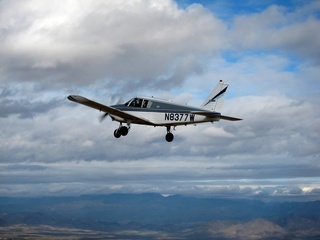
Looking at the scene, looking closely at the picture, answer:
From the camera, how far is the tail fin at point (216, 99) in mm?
45219

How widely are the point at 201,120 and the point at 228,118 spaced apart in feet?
10.2

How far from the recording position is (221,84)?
4609cm

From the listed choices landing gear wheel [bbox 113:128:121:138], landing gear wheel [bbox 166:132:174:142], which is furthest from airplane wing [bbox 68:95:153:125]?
landing gear wheel [bbox 166:132:174:142]

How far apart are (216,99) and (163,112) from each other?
17.3ft

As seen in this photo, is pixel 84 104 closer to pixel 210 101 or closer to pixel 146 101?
pixel 146 101

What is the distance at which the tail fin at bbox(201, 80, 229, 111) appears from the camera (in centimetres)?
4522

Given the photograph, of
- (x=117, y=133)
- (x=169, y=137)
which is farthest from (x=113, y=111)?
(x=169, y=137)

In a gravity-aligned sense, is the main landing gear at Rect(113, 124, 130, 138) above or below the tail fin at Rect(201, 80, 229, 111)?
below

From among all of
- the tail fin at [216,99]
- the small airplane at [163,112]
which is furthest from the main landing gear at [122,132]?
the tail fin at [216,99]

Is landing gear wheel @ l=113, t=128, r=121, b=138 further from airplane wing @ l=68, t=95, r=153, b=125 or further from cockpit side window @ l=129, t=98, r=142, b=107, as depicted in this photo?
cockpit side window @ l=129, t=98, r=142, b=107

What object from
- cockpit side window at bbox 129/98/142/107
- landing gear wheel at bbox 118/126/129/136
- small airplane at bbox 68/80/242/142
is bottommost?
landing gear wheel at bbox 118/126/129/136

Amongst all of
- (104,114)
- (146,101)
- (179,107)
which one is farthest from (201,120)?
(104,114)

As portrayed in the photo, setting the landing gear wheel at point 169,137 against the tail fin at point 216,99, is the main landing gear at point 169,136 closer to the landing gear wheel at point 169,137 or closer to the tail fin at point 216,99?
the landing gear wheel at point 169,137

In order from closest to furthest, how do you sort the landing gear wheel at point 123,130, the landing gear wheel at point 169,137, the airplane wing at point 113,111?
the airplane wing at point 113,111
the landing gear wheel at point 123,130
the landing gear wheel at point 169,137
